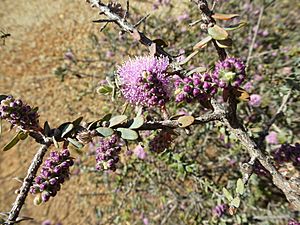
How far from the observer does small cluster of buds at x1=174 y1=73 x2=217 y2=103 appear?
611 mm

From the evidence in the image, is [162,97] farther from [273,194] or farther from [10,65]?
[10,65]

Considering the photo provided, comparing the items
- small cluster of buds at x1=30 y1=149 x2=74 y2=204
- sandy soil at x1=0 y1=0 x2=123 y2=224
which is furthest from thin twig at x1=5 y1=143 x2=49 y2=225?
sandy soil at x1=0 y1=0 x2=123 y2=224

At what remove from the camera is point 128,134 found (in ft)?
2.05

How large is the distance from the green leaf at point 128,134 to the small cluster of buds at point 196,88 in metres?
0.09

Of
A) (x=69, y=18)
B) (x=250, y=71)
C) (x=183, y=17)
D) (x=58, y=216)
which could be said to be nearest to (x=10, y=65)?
(x=69, y=18)

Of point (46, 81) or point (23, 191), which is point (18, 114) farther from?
point (46, 81)

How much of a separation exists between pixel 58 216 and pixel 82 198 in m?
0.21

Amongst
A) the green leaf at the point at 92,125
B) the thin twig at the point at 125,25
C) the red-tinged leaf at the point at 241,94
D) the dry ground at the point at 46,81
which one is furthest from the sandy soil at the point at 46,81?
the red-tinged leaf at the point at 241,94

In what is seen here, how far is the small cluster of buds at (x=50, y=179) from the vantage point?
59cm

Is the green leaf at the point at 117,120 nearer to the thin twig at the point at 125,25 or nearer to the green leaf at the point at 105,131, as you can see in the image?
the green leaf at the point at 105,131

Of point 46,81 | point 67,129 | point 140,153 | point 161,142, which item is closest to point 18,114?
point 67,129

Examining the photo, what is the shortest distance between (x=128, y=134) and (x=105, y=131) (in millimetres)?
40

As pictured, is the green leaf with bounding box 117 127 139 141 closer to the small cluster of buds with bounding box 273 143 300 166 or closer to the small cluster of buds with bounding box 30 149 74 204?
the small cluster of buds with bounding box 30 149 74 204

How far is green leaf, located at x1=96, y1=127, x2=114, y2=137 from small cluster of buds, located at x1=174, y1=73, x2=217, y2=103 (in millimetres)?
126
